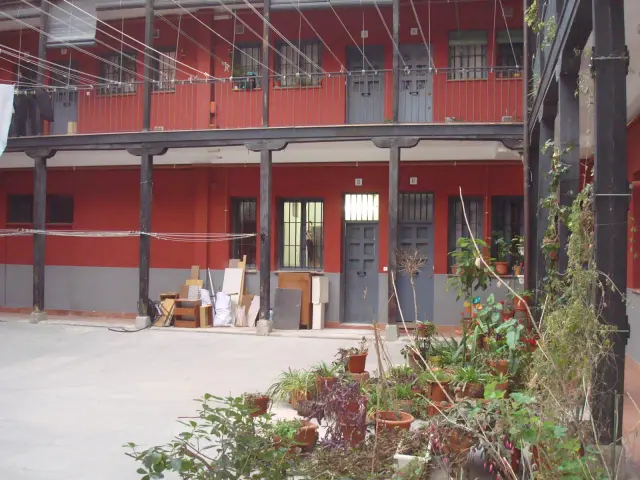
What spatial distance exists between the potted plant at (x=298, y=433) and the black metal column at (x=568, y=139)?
2.81 metres

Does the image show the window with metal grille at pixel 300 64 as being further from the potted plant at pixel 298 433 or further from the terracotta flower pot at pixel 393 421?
the potted plant at pixel 298 433

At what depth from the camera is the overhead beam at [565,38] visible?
203 inches

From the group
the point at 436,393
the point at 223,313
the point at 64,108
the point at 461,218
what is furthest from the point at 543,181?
the point at 64,108

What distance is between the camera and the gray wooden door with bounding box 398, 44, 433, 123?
1332cm

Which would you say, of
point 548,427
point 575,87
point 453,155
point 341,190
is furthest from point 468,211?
point 548,427

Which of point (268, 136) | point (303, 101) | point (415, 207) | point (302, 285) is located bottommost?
point (302, 285)

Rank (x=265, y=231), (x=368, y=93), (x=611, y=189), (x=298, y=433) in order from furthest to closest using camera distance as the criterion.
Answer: (x=368, y=93) → (x=265, y=231) → (x=298, y=433) → (x=611, y=189)

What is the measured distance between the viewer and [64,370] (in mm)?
9047

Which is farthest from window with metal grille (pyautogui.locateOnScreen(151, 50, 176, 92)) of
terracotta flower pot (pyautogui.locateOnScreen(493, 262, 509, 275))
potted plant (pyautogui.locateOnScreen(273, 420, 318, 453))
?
potted plant (pyautogui.locateOnScreen(273, 420, 318, 453))

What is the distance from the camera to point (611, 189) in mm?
4367

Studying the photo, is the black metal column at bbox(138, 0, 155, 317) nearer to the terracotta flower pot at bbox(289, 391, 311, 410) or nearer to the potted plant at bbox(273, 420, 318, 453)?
the terracotta flower pot at bbox(289, 391, 311, 410)

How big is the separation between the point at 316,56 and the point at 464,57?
3266mm

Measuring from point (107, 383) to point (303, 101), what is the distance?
26.1ft

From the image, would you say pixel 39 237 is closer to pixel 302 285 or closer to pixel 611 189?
pixel 302 285
